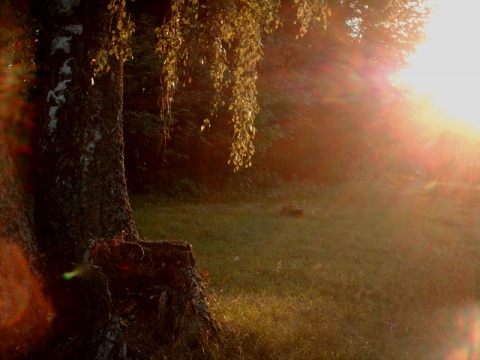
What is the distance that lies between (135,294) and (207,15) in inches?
145

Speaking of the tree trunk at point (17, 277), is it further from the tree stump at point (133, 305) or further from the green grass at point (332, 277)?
the green grass at point (332, 277)

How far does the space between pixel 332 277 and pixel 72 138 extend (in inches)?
250

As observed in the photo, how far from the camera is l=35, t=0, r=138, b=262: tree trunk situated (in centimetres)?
664

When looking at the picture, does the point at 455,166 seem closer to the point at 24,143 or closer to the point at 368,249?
the point at 368,249

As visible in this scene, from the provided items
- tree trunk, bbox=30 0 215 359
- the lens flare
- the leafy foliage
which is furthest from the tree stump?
the leafy foliage

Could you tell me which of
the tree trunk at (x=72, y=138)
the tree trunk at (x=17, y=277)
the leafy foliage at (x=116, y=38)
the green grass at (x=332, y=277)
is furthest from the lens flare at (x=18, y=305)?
the leafy foliage at (x=116, y=38)

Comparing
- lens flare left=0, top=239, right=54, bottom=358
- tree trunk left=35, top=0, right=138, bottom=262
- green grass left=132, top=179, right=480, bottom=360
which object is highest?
tree trunk left=35, top=0, right=138, bottom=262

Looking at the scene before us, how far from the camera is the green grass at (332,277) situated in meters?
7.37

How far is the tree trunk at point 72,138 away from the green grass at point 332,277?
1852 mm

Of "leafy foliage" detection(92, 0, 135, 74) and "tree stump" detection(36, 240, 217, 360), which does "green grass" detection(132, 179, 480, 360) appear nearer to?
"tree stump" detection(36, 240, 217, 360)

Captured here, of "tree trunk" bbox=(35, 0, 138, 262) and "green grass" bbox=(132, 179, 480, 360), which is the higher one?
"tree trunk" bbox=(35, 0, 138, 262)

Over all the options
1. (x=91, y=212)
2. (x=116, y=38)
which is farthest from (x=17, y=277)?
(x=116, y=38)

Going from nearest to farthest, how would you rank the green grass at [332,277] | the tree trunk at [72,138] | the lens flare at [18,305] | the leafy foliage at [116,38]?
the lens flare at [18,305] → the leafy foliage at [116,38] → the tree trunk at [72,138] → the green grass at [332,277]

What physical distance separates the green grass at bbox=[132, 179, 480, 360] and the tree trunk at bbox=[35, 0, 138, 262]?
1.85 m
